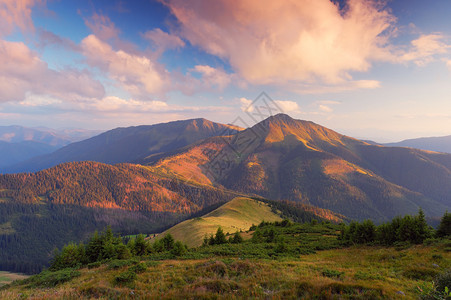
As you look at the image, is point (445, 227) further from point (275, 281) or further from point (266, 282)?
point (266, 282)

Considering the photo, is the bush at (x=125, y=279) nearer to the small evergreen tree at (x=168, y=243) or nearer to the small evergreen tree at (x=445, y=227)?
the small evergreen tree at (x=168, y=243)

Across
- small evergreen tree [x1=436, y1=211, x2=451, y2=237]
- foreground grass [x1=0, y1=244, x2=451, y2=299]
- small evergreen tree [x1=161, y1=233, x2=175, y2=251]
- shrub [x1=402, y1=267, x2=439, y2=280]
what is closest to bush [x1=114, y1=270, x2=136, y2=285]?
foreground grass [x1=0, y1=244, x2=451, y2=299]

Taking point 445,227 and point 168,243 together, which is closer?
point 445,227

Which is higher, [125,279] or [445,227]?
[445,227]

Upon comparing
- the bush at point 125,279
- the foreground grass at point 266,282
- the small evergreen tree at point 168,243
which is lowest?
the small evergreen tree at point 168,243

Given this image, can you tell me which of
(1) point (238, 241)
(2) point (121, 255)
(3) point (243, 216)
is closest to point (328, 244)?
(1) point (238, 241)

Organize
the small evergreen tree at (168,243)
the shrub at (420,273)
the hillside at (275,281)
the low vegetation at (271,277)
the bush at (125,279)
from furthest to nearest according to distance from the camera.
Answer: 1. the small evergreen tree at (168,243)
2. the bush at (125,279)
3. the shrub at (420,273)
4. the low vegetation at (271,277)
5. the hillside at (275,281)

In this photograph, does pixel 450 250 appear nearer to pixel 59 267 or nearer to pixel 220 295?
pixel 220 295

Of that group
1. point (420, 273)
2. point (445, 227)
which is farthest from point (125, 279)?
point (445, 227)

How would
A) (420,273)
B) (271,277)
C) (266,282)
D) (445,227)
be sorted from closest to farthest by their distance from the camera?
(266,282)
(271,277)
(420,273)
(445,227)

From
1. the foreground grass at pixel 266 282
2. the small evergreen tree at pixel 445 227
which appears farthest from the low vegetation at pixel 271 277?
the small evergreen tree at pixel 445 227

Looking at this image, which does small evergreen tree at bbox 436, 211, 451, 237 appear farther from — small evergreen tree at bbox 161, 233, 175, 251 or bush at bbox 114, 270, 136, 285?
small evergreen tree at bbox 161, 233, 175, 251

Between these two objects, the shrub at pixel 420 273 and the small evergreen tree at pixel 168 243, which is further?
the small evergreen tree at pixel 168 243

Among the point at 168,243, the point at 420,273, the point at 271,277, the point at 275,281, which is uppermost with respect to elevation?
the point at 275,281
